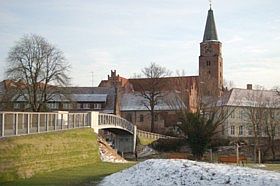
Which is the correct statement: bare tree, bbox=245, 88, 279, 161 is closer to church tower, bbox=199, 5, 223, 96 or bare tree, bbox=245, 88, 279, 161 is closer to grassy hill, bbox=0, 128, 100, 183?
grassy hill, bbox=0, 128, 100, 183

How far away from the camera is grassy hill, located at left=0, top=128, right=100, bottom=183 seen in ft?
88.5

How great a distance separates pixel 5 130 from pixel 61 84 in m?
37.4

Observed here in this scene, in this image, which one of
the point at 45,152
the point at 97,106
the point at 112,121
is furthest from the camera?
the point at 97,106

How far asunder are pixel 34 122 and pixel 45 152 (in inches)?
94.7

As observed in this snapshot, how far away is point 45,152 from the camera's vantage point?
105ft

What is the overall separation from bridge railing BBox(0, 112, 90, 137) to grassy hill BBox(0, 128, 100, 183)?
2.19 feet

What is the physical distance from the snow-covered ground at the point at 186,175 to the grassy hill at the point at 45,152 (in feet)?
18.0

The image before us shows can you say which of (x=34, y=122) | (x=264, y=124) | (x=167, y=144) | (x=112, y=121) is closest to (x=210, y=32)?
(x=264, y=124)

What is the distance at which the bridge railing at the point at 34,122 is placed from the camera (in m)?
29.0

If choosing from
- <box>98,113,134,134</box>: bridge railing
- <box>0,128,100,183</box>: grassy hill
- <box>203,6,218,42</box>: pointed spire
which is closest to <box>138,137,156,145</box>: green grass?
<box>98,113,134,134</box>: bridge railing

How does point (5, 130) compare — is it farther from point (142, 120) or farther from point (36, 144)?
point (142, 120)

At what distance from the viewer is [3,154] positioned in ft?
86.9

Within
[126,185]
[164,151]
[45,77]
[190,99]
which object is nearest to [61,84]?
[45,77]

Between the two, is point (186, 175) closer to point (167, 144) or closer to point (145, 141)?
point (167, 144)
